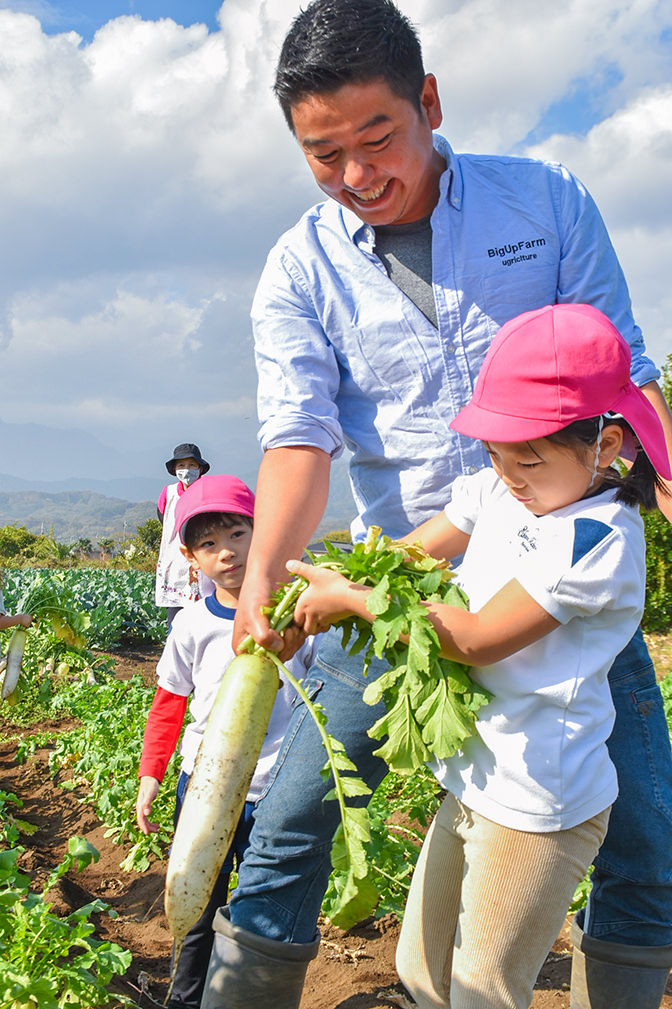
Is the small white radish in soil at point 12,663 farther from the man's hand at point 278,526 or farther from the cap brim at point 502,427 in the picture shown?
the cap brim at point 502,427

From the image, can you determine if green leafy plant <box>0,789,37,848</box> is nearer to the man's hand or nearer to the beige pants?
the man's hand

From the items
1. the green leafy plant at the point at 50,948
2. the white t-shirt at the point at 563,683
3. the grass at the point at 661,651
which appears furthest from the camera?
the grass at the point at 661,651

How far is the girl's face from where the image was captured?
5.89ft

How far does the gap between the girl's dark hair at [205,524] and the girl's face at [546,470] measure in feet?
4.54

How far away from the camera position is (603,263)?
235 centimetres

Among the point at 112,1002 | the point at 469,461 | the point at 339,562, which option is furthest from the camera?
the point at 112,1002

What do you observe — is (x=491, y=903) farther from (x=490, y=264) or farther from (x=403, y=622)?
(x=490, y=264)

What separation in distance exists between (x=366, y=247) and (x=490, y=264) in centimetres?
35

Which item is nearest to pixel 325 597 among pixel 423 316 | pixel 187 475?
pixel 423 316

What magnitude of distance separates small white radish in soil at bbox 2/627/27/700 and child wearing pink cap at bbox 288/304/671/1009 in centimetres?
296

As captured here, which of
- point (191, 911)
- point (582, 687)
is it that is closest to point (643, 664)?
point (582, 687)

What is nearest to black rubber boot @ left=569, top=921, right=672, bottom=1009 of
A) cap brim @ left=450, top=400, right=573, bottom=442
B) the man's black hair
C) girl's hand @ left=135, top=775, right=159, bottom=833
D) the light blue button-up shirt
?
the light blue button-up shirt

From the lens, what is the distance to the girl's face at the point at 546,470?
5.89 ft

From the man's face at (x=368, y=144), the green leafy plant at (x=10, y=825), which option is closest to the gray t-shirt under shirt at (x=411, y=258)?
the man's face at (x=368, y=144)
